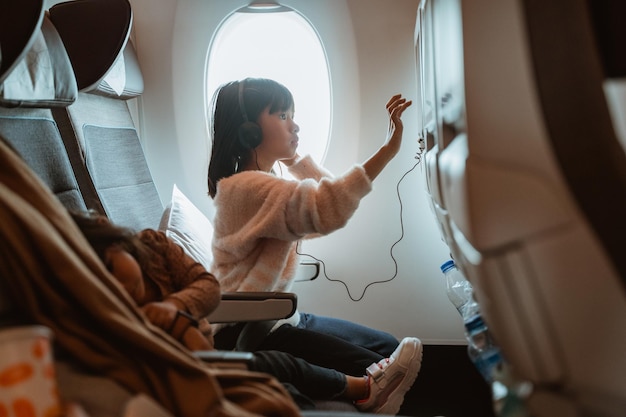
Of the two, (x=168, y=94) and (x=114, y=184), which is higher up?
(x=168, y=94)

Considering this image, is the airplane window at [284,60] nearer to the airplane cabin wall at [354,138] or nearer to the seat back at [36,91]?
the airplane cabin wall at [354,138]

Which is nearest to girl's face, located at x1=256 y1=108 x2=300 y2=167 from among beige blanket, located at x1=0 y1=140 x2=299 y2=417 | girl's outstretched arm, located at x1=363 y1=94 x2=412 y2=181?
girl's outstretched arm, located at x1=363 y1=94 x2=412 y2=181

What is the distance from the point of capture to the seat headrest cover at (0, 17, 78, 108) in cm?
140

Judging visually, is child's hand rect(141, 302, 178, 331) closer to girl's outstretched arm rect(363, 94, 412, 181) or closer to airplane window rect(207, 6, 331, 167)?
girl's outstretched arm rect(363, 94, 412, 181)

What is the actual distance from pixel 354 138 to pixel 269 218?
97cm

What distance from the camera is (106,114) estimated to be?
2156 mm

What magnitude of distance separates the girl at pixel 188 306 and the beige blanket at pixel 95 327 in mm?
155

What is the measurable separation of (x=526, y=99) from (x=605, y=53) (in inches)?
4.1

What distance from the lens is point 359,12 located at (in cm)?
244

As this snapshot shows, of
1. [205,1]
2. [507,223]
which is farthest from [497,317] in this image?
[205,1]

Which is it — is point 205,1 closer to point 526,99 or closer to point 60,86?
point 60,86

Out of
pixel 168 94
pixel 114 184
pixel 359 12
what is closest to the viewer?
pixel 114 184

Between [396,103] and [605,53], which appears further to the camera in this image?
[396,103]

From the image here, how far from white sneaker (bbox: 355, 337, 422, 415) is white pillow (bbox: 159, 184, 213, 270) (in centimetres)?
76
